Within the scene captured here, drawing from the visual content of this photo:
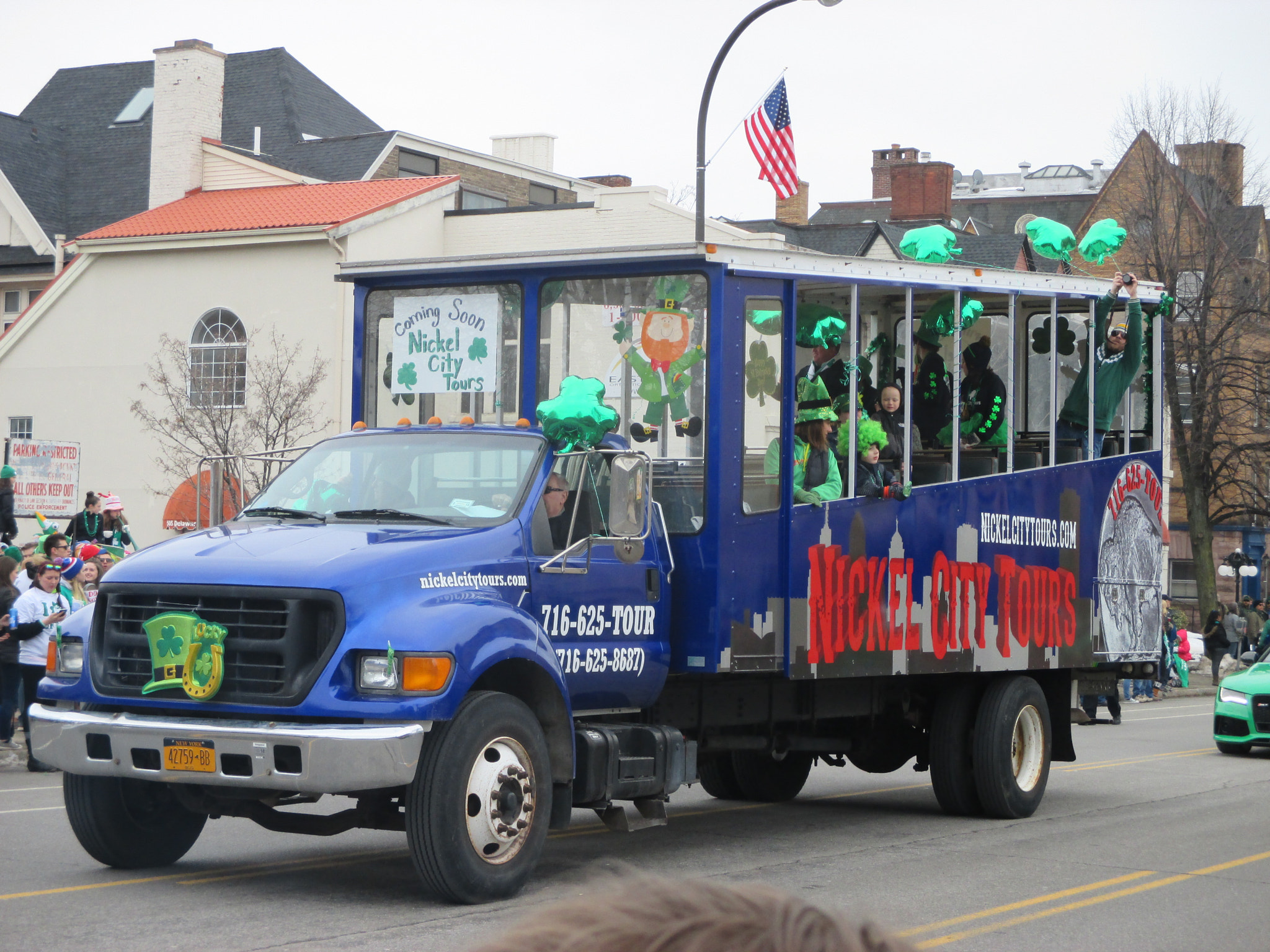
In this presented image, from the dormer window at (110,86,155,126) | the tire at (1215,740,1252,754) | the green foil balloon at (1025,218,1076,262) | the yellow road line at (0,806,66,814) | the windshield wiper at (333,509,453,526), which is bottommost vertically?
the tire at (1215,740,1252,754)

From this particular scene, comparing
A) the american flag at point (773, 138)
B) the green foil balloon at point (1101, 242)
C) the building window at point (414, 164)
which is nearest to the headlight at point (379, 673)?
the green foil balloon at point (1101, 242)

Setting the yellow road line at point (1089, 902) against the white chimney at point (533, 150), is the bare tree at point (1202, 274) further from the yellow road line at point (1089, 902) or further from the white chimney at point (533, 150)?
the yellow road line at point (1089, 902)

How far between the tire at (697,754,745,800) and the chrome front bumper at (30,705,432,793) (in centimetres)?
550

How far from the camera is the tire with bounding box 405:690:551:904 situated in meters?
7.59

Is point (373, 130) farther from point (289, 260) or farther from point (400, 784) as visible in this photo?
point (400, 784)

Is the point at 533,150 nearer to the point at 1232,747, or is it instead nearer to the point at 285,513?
the point at 1232,747

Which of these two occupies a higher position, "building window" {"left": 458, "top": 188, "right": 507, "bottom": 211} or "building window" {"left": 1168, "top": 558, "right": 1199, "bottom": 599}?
"building window" {"left": 458, "top": 188, "right": 507, "bottom": 211}

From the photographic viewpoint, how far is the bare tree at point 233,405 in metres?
29.3

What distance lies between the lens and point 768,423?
390 inches

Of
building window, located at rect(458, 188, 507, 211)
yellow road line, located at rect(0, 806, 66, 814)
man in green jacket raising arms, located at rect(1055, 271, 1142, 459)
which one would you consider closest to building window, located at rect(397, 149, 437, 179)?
building window, located at rect(458, 188, 507, 211)

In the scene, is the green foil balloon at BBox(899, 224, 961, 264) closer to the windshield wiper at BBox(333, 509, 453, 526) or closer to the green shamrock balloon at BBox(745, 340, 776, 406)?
the green shamrock balloon at BBox(745, 340, 776, 406)

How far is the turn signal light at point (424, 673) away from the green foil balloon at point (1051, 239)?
7365 mm

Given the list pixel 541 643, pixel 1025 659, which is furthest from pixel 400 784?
pixel 1025 659

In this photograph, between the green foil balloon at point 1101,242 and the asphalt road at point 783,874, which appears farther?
the green foil balloon at point 1101,242
